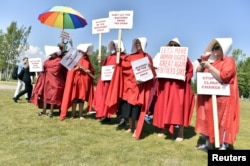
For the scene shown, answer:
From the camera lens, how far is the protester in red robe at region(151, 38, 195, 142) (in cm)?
744

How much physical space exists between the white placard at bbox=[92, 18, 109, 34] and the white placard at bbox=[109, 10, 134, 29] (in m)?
0.73

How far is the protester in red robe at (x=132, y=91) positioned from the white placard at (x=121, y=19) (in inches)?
18.7

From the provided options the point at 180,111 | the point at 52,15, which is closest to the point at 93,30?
the point at 52,15

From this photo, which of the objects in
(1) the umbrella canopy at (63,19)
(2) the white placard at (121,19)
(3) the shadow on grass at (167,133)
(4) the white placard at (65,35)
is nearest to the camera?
(3) the shadow on grass at (167,133)

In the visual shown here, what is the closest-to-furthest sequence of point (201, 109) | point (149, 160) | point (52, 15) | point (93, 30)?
point (149, 160) → point (201, 109) → point (93, 30) → point (52, 15)

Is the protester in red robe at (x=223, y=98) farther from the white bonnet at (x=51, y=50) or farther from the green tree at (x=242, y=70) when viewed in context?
the green tree at (x=242, y=70)

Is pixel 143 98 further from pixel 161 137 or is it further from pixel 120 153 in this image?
pixel 120 153

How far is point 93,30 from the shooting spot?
9438 millimetres

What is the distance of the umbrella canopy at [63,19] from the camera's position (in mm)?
10438

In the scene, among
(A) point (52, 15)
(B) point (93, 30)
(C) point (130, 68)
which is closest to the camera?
(C) point (130, 68)

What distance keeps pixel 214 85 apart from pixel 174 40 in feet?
5.52

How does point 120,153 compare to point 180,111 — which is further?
point 180,111

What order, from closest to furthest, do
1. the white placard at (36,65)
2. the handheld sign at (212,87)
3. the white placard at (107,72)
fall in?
the handheld sign at (212,87), the white placard at (107,72), the white placard at (36,65)

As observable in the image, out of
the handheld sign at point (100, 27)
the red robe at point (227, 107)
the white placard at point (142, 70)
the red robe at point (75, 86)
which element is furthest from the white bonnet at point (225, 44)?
Result: the red robe at point (75, 86)
